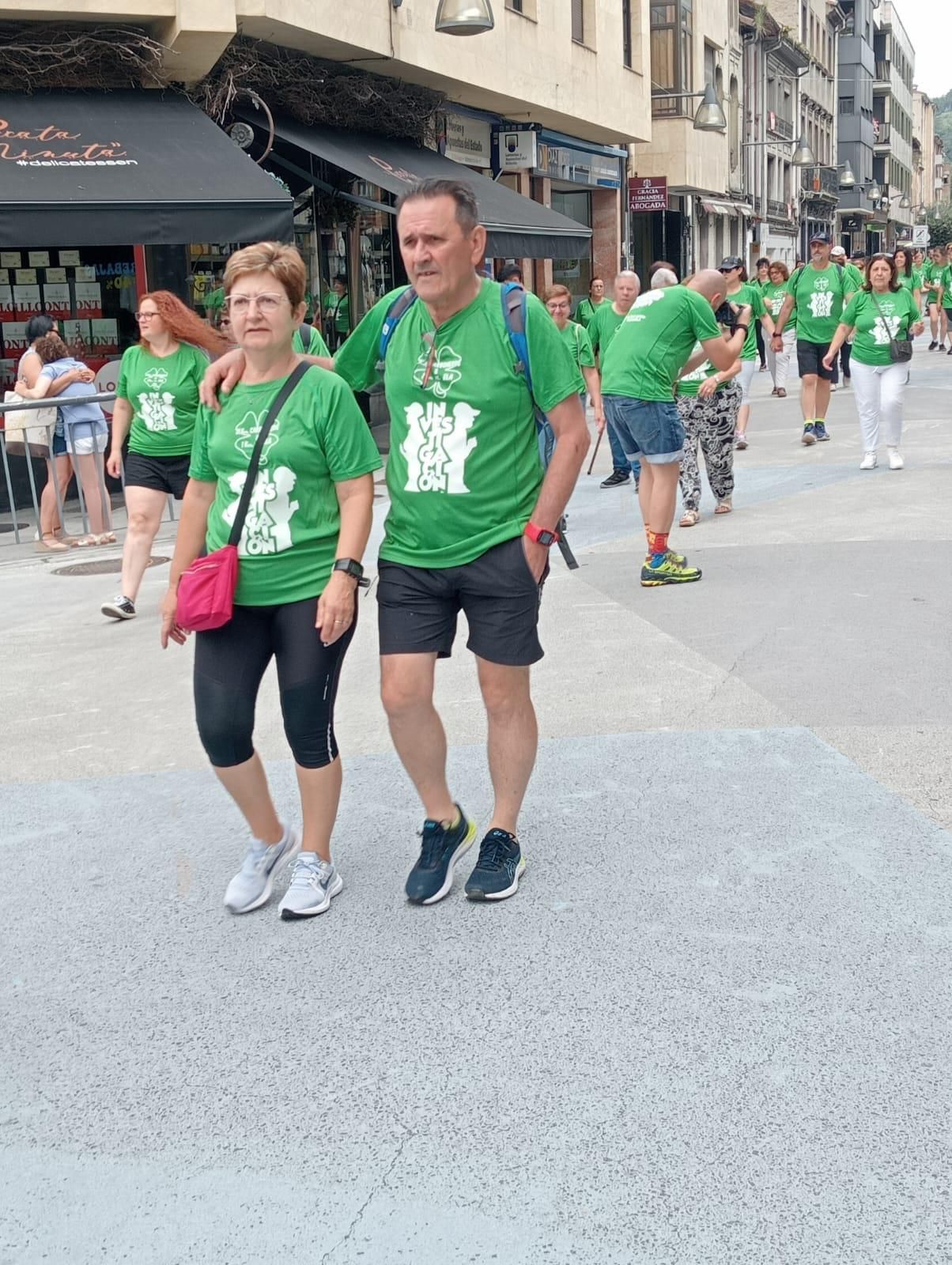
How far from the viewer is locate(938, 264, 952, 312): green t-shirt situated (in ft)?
91.9

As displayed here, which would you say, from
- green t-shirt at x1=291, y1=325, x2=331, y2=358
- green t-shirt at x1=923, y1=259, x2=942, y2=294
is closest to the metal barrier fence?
green t-shirt at x1=291, y1=325, x2=331, y2=358

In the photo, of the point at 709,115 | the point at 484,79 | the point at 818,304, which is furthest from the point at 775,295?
the point at 709,115

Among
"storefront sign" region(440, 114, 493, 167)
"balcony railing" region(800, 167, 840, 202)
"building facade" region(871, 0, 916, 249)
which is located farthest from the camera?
"building facade" region(871, 0, 916, 249)

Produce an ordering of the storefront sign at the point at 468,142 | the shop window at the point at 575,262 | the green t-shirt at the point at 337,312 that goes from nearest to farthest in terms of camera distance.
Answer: the green t-shirt at the point at 337,312, the storefront sign at the point at 468,142, the shop window at the point at 575,262

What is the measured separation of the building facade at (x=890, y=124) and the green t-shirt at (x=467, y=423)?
78.6 m

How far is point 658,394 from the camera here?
8.59m

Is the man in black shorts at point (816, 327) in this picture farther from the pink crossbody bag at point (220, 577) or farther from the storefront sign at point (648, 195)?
the storefront sign at point (648, 195)

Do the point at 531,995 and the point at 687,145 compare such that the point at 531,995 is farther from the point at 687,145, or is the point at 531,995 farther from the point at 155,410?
the point at 687,145

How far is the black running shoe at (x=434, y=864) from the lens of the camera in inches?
166

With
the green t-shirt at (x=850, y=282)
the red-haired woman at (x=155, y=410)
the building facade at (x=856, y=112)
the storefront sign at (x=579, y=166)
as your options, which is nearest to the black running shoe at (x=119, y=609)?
the red-haired woman at (x=155, y=410)

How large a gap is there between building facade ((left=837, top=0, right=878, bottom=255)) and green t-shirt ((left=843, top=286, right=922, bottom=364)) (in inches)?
2465

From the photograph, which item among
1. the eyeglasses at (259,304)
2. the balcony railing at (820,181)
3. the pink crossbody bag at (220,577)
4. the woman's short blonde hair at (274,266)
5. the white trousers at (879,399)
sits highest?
the balcony railing at (820,181)

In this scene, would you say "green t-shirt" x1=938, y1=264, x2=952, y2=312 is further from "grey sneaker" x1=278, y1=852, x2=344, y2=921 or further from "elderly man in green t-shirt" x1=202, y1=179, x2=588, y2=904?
"grey sneaker" x1=278, y1=852, x2=344, y2=921

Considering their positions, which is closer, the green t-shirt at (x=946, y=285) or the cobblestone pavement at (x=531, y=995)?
the cobblestone pavement at (x=531, y=995)
